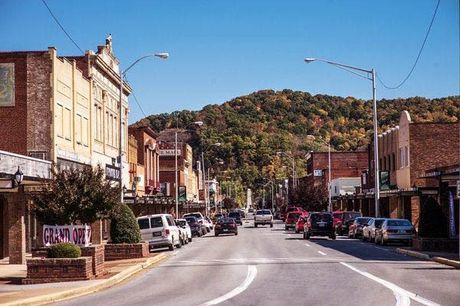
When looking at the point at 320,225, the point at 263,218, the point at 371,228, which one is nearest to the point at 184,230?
the point at 320,225

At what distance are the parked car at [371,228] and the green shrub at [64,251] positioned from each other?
24.5 m

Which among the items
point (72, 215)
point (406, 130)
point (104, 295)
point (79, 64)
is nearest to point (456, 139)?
point (406, 130)

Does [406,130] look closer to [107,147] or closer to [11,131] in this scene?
[107,147]

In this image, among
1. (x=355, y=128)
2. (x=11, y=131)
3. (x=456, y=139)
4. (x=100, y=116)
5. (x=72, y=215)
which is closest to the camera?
(x=72, y=215)

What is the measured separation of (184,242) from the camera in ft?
151

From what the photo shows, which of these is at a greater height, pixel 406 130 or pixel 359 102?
pixel 359 102

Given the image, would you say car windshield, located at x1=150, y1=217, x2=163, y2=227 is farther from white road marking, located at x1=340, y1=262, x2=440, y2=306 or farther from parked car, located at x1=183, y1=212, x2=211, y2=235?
parked car, located at x1=183, y1=212, x2=211, y2=235

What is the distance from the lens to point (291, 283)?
778 inches

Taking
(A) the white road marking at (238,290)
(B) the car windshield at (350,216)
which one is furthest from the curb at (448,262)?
(B) the car windshield at (350,216)

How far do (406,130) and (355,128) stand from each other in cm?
10797

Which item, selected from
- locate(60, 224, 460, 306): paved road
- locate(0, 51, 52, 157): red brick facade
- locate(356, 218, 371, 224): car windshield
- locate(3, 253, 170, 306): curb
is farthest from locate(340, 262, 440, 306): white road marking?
locate(356, 218, 371, 224): car windshield

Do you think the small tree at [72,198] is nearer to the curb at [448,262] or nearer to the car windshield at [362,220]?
the curb at [448,262]

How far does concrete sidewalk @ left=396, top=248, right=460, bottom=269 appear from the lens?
25.7 metres

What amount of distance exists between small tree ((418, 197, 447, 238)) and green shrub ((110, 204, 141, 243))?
1231 centimetres
